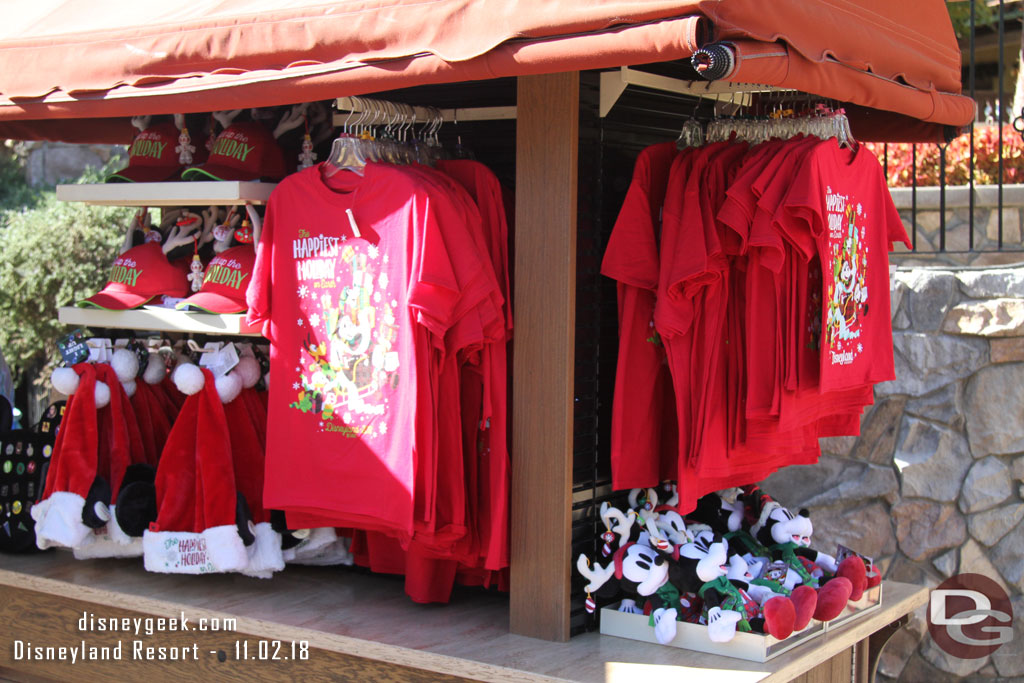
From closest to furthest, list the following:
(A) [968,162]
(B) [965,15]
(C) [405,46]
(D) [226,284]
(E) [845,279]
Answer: (C) [405,46]
(E) [845,279]
(D) [226,284]
(A) [968,162]
(B) [965,15]

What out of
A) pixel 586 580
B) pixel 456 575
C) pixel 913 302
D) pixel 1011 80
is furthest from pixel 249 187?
pixel 1011 80

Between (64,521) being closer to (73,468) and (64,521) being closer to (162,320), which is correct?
(73,468)

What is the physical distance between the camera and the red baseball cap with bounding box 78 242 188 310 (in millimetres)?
3719

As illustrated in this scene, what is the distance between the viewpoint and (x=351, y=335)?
316 centimetres

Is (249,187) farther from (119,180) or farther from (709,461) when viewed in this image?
(709,461)

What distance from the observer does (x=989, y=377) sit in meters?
4.48

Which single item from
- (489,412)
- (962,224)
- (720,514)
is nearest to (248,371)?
(489,412)

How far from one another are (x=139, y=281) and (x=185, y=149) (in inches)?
21.4

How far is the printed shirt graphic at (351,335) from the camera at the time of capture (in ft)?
9.80

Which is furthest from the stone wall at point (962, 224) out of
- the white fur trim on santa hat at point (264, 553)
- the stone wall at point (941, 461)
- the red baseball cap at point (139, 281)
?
the red baseball cap at point (139, 281)

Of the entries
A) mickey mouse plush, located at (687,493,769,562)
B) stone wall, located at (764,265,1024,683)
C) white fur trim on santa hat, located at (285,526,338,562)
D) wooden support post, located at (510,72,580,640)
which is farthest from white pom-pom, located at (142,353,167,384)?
stone wall, located at (764,265,1024,683)

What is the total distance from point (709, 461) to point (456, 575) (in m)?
0.97

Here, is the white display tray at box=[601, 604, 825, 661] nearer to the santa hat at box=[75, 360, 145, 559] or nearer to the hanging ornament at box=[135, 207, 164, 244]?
the santa hat at box=[75, 360, 145, 559]

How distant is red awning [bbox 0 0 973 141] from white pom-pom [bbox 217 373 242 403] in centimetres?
89
